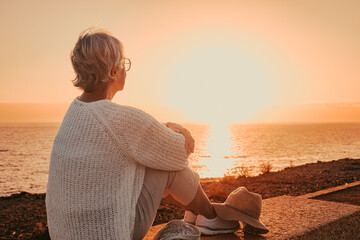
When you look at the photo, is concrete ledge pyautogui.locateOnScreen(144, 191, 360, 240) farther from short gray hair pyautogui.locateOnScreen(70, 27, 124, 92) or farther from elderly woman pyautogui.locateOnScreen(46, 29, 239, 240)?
short gray hair pyautogui.locateOnScreen(70, 27, 124, 92)

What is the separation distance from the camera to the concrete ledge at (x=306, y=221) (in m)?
2.49

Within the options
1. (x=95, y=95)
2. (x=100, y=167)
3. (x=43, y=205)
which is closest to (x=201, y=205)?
(x=100, y=167)

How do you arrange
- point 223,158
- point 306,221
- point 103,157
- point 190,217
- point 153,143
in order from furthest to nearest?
1. point 223,158
2. point 306,221
3. point 190,217
4. point 153,143
5. point 103,157

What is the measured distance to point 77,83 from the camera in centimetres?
179

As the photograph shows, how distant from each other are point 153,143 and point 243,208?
967mm

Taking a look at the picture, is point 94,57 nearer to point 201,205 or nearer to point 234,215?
→ point 201,205

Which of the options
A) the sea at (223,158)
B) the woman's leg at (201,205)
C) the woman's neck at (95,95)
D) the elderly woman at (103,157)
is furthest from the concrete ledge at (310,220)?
the sea at (223,158)

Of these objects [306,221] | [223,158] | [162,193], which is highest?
[162,193]

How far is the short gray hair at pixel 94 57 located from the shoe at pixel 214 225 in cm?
122

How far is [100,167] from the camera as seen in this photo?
1698 mm

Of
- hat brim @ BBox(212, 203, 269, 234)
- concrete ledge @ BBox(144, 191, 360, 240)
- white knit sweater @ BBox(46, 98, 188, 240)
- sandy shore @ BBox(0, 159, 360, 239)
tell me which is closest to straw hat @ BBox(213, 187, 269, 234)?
hat brim @ BBox(212, 203, 269, 234)

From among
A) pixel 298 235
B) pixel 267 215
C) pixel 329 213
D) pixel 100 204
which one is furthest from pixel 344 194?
pixel 100 204

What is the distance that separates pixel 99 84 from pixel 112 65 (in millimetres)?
124

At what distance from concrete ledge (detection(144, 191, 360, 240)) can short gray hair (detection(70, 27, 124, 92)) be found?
4.07ft
